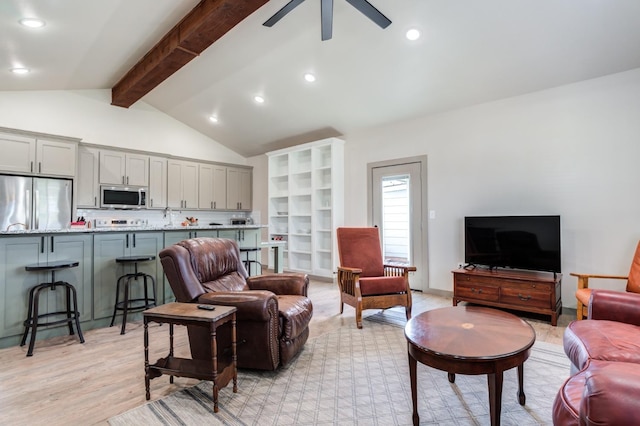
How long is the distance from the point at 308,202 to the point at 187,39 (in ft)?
11.9

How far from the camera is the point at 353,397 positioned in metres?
2.06

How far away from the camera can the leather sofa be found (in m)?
0.84

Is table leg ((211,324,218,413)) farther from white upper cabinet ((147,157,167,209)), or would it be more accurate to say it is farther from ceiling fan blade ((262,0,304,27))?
white upper cabinet ((147,157,167,209))

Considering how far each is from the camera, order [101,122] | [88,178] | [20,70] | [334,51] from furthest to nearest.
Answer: [101,122], [88,178], [20,70], [334,51]

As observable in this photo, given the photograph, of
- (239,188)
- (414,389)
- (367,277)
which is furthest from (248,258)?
(414,389)

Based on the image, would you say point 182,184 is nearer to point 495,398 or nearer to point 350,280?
point 350,280

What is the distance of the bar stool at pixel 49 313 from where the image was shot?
9.29 ft

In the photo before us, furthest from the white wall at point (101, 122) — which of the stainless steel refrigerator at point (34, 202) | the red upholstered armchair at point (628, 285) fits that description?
the red upholstered armchair at point (628, 285)

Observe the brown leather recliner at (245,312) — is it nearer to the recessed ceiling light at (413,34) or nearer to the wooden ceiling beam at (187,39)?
the wooden ceiling beam at (187,39)

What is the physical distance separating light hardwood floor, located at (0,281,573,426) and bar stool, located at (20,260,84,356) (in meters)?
0.15

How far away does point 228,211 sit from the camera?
759 cm

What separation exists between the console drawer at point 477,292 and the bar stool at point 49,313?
4.07 m

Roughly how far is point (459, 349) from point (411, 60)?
11.0ft

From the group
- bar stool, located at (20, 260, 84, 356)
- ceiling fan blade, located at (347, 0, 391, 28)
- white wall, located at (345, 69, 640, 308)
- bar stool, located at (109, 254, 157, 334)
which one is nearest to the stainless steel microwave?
bar stool, located at (109, 254, 157, 334)
